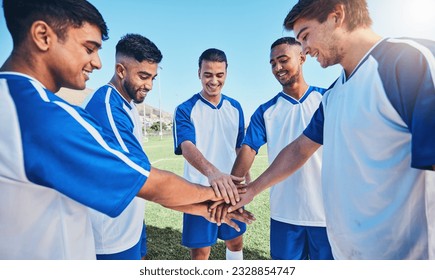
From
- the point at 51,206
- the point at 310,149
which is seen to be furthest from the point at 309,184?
the point at 51,206

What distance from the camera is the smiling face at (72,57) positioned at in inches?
25.7

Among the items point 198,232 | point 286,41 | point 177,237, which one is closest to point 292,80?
point 286,41

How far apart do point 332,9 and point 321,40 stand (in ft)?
0.30

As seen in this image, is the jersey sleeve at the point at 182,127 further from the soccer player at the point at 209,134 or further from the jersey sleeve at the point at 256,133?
the jersey sleeve at the point at 256,133

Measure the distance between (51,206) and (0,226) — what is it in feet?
0.38

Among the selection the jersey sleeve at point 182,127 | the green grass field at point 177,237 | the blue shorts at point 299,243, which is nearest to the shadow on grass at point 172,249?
the green grass field at point 177,237

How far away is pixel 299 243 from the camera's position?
131 cm

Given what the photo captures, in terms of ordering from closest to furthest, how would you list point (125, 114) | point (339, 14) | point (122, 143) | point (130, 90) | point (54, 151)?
point (54, 151), point (339, 14), point (122, 143), point (125, 114), point (130, 90)

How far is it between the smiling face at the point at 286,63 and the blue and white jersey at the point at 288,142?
0.28 feet

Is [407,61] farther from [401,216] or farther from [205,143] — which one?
[205,143]

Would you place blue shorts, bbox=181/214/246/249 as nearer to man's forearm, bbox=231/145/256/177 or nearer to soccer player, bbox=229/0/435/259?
man's forearm, bbox=231/145/256/177

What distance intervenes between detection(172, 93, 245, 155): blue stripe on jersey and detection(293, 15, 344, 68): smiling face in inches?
34.6

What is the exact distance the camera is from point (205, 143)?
1.69m

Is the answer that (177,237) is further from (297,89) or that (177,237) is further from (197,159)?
(297,89)
